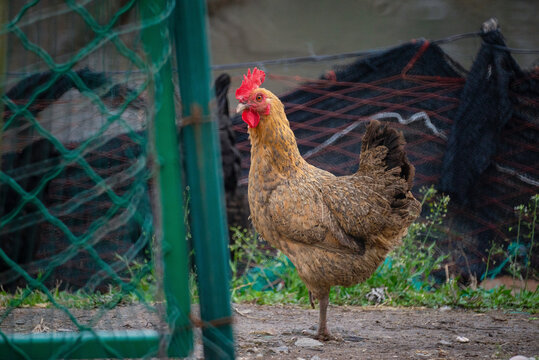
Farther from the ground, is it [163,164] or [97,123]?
[97,123]

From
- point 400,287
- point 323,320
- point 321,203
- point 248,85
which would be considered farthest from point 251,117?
point 400,287

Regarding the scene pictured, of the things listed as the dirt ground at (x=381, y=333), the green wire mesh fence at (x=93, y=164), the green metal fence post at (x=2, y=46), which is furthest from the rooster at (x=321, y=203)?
the green metal fence post at (x=2, y=46)

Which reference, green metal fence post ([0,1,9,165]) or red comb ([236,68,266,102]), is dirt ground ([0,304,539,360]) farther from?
red comb ([236,68,266,102])

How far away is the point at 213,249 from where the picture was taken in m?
1.46

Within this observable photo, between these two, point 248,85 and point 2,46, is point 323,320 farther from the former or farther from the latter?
point 2,46

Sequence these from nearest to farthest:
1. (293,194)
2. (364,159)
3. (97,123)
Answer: (97,123) < (293,194) < (364,159)

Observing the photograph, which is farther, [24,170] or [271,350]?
[271,350]

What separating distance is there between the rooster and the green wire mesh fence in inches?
73.7

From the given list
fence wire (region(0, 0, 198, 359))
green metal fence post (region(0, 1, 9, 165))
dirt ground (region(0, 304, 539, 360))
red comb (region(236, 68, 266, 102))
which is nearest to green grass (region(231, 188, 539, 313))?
dirt ground (region(0, 304, 539, 360))

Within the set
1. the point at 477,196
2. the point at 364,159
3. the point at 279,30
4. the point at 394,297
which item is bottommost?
the point at 394,297

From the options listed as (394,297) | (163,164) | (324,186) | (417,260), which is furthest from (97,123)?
(417,260)

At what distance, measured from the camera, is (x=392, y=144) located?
3.83 metres

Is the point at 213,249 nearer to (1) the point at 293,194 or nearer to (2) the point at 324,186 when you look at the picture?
(1) the point at 293,194

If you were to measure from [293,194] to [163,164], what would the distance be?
212 cm
